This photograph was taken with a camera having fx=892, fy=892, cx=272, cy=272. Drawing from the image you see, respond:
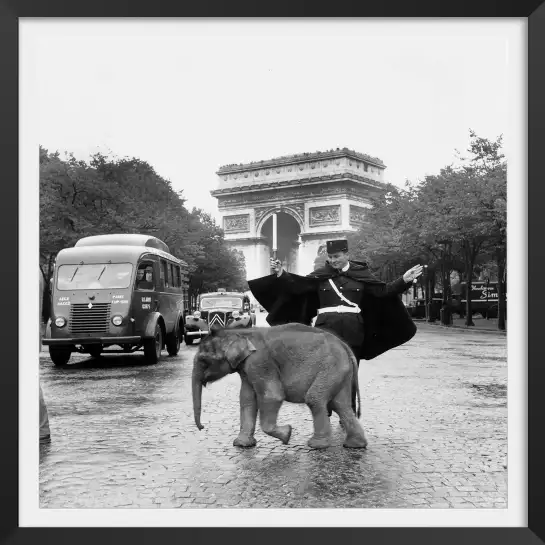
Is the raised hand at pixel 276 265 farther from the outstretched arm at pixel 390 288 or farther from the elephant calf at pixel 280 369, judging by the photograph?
the outstretched arm at pixel 390 288

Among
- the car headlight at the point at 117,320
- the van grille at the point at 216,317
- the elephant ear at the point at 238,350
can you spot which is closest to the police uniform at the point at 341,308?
the elephant ear at the point at 238,350

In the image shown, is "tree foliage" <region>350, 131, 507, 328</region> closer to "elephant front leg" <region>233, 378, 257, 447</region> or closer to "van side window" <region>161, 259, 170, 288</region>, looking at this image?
"van side window" <region>161, 259, 170, 288</region>

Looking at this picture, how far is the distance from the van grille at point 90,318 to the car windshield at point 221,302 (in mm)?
8223

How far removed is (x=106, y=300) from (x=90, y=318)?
473 millimetres

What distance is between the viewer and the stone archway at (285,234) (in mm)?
69938

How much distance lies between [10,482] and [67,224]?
84.6ft

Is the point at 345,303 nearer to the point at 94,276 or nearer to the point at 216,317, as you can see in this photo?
the point at 94,276

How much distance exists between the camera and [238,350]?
705 centimetres

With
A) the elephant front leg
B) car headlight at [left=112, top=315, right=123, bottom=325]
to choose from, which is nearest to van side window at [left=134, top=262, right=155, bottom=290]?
car headlight at [left=112, top=315, right=123, bottom=325]

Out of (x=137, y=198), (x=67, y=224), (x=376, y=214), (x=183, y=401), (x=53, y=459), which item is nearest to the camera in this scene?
(x=53, y=459)

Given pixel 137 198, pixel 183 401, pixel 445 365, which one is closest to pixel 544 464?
pixel 183 401
